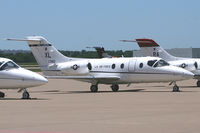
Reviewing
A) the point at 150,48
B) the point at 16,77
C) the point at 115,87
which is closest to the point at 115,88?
the point at 115,87

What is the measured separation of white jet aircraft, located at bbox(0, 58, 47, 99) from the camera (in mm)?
24625

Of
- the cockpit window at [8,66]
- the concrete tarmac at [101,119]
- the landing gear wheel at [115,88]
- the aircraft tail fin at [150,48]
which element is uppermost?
the aircraft tail fin at [150,48]

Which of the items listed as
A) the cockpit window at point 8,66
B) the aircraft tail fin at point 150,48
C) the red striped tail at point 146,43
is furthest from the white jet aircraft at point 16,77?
the red striped tail at point 146,43

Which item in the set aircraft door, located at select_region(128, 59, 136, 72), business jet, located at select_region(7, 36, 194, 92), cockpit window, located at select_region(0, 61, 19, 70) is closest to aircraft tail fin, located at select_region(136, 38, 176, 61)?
business jet, located at select_region(7, 36, 194, 92)

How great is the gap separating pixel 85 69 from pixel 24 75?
11.8m

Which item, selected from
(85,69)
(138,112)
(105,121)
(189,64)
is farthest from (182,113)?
(189,64)

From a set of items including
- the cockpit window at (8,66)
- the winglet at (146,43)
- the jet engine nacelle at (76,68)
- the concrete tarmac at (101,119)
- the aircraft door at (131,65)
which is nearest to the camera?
the concrete tarmac at (101,119)

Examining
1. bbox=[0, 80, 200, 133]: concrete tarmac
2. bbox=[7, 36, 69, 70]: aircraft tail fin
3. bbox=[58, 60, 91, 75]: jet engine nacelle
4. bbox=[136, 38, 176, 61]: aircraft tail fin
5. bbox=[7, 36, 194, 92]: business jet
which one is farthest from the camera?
bbox=[136, 38, 176, 61]: aircraft tail fin

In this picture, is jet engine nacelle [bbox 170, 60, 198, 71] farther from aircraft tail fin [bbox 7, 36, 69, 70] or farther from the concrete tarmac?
the concrete tarmac

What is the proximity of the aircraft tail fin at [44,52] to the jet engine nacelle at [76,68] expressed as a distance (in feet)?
3.25

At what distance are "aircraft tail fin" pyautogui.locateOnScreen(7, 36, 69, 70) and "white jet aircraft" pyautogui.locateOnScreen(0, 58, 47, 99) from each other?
453 inches

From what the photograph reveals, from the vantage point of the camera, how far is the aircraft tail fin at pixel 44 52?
37175 mm

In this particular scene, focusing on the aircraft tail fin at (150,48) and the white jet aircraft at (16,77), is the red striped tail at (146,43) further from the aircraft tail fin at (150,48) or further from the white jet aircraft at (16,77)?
the white jet aircraft at (16,77)

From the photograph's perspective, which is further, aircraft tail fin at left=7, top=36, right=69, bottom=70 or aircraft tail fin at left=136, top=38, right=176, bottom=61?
aircraft tail fin at left=136, top=38, right=176, bottom=61
